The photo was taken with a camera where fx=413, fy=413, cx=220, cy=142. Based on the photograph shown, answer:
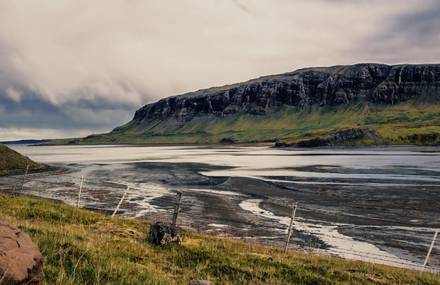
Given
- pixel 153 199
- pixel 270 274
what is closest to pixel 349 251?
pixel 270 274

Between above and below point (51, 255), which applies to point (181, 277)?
below

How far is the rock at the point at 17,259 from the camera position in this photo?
6.46 m

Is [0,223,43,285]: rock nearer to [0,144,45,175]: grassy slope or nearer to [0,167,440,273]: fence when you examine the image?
[0,167,440,273]: fence

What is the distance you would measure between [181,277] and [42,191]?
4616 centimetres

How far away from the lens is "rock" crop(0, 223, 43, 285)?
255 inches

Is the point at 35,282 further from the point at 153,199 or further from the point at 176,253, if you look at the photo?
the point at 153,199

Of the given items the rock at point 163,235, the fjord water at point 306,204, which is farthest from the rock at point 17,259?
the fjord water at point 306,204

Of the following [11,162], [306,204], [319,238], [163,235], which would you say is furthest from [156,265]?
[11,162]

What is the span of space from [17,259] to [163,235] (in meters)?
9.00

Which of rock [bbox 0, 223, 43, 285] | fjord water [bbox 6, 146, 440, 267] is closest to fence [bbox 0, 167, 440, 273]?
fjord water [bbox 6, 146, 440, 267]

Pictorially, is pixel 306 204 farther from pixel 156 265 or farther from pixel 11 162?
pixel 11 162

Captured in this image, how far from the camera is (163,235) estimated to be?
51.2 feet

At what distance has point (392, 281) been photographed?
48.0 ft

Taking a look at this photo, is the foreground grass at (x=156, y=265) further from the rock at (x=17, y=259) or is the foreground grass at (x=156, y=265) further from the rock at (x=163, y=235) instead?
the rock at (x=17, y=259)
